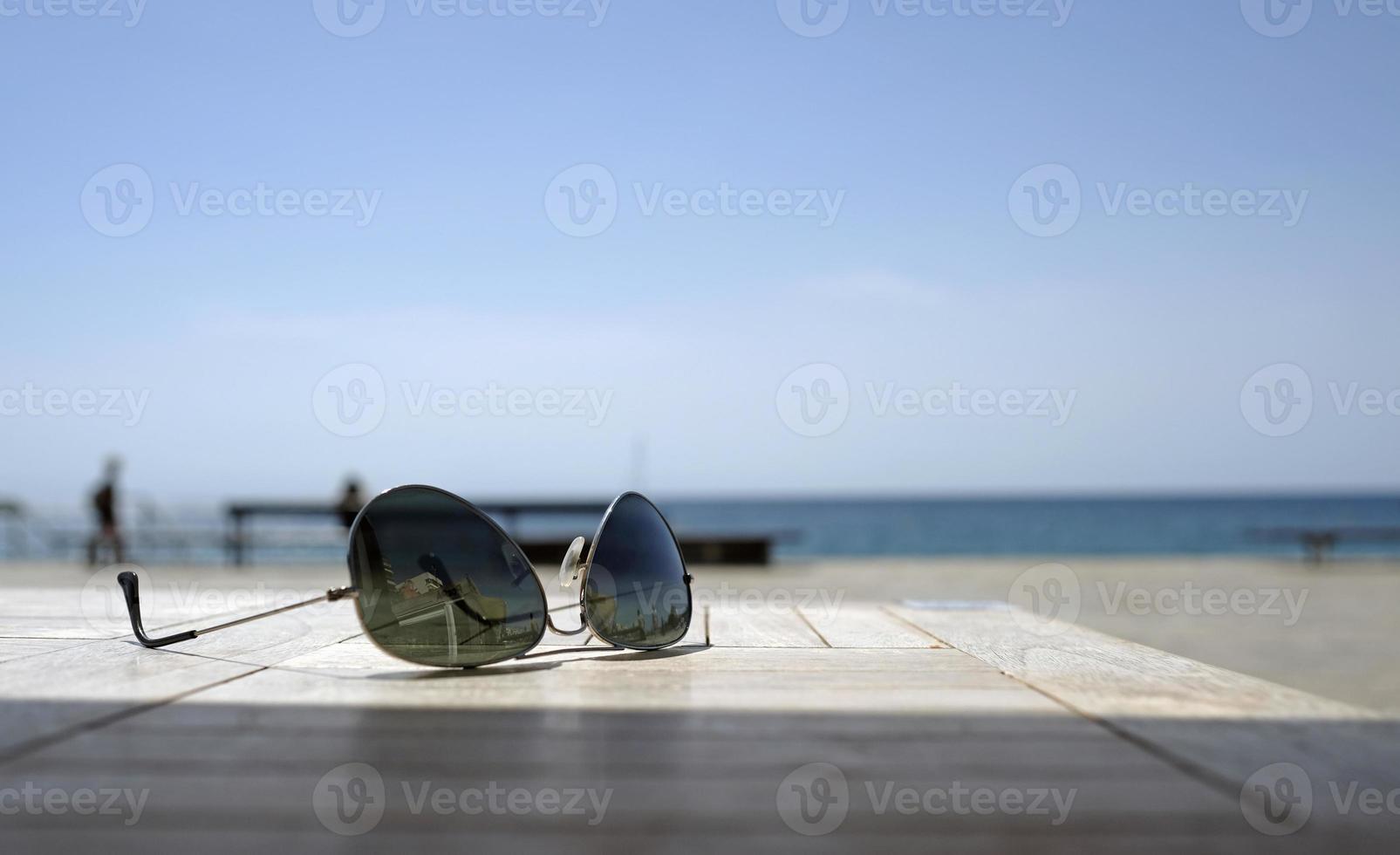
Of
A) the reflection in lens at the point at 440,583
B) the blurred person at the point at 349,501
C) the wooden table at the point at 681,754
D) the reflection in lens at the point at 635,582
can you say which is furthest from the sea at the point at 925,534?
the wooden table at the point at 681,754

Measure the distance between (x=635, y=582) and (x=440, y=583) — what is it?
20.6 inches

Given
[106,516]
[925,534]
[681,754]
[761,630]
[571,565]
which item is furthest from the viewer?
[925,534]

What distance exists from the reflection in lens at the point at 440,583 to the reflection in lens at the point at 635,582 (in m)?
0.17

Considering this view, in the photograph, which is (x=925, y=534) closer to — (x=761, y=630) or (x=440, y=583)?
(x=761, y=630)

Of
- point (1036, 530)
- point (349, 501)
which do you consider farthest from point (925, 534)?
point (349, 501)

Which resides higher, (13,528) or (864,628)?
(864,628)

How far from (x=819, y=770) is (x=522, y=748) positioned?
450mm

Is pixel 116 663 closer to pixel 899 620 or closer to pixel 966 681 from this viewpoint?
pixel 966 681

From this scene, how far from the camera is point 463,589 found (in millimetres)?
2393

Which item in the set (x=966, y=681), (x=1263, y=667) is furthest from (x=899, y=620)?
(x=1263, y=667)

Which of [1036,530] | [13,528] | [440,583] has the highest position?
[440,583]

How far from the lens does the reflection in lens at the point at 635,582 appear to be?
255 cm

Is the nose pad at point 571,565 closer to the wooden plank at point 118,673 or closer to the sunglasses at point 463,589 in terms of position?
the sunglasses at point 463,589

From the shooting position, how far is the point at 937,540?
44906mm
